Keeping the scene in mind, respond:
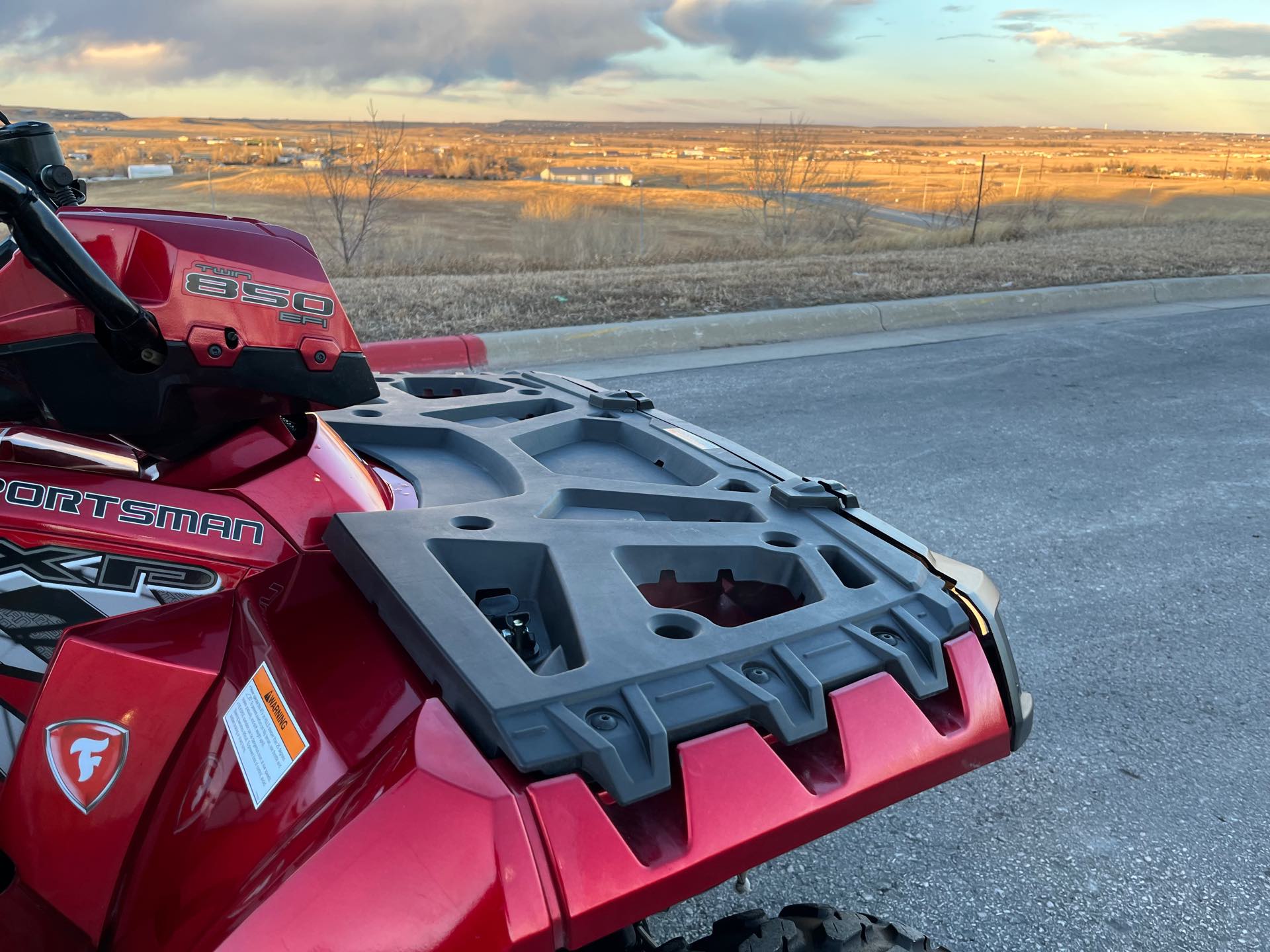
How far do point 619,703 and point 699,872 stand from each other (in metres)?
0.21

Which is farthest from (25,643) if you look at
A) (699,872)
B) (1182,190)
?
(1182,190)

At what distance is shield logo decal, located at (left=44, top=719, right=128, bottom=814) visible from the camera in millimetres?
1354

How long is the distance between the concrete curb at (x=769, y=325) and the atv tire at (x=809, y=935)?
16.6ft

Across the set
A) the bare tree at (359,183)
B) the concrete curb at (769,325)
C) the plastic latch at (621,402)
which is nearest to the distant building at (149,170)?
the bare tree at (359,183)

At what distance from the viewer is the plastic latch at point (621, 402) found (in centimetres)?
246

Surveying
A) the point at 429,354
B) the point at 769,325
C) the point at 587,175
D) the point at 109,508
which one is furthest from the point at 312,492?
the point at 587,175

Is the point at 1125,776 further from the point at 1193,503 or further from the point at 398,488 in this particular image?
the point at 1193,503

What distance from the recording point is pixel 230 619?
144cm

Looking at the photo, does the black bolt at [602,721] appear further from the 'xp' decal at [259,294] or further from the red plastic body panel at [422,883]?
the 'xp' decal at [259,294]

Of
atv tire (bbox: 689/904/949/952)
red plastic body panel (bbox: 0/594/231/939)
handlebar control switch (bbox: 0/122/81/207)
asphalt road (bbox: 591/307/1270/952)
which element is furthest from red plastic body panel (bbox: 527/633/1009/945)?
handlebar control switch (bbox: 0/122/81/207)

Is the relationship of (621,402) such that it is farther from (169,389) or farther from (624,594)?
(169,389)

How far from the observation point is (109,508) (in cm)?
143

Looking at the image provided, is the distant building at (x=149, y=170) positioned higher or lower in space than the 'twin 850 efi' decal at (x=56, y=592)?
lower

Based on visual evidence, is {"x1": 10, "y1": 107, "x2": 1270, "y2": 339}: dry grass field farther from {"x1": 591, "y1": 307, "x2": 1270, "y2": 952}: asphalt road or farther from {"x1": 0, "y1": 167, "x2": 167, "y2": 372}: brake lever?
{"x1": 591, "y1": 307, "x2": 1270, "y2": 952}: asphalt road
